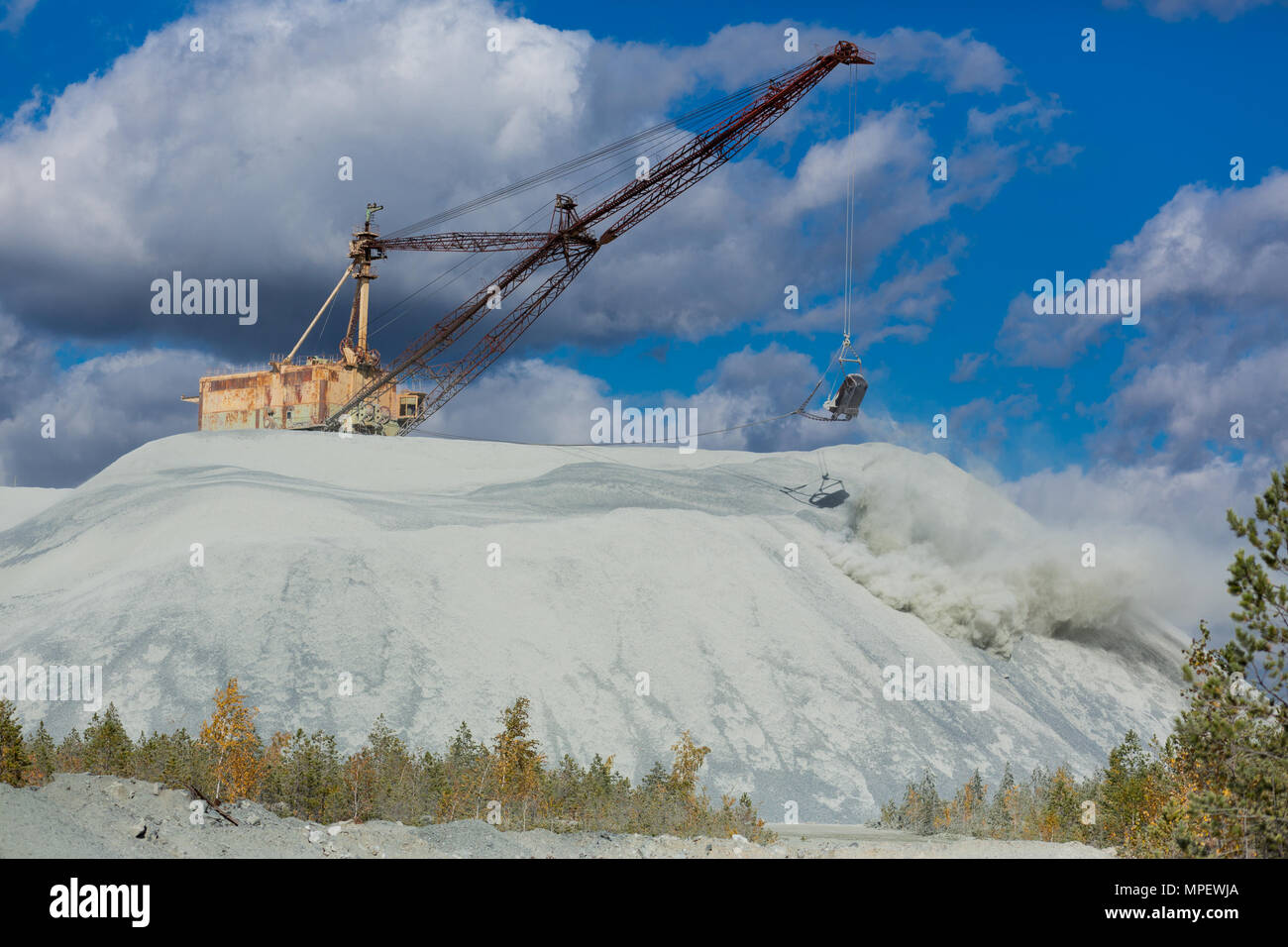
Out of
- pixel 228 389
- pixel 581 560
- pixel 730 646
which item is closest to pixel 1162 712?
pixel 730 646

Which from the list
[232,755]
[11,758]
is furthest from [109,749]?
[11,758]

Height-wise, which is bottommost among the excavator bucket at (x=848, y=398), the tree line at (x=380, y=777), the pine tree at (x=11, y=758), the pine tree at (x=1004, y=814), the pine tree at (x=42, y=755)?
the pine tree at (x=1004, y=814)

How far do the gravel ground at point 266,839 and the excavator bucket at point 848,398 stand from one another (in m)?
17.3

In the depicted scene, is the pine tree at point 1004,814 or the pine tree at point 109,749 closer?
the pine tree at point 109,749

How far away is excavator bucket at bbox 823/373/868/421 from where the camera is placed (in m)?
32.6

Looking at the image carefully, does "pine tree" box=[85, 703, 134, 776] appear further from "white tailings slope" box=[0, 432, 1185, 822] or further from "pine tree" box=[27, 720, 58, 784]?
"white tailings slope" box=[0, 432, 1185, 822]

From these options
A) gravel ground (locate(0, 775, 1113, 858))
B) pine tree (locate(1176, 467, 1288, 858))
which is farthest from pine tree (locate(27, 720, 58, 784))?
pine tree (locate(1176, 467, 1288, 858))

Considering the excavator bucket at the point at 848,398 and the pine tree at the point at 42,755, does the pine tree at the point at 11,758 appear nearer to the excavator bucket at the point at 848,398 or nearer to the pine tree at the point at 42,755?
the pine tree at the point at 42,755

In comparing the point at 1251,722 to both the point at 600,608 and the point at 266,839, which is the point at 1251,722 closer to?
the point at 266,839

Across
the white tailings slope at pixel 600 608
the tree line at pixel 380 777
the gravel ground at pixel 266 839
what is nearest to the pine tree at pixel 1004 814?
the white tailings slope at pixel 600 608

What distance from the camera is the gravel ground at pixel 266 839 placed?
11.2 m

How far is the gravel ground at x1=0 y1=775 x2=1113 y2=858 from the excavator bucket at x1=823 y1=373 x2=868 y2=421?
1729 centimetres

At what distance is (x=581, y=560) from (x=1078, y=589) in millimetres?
16607

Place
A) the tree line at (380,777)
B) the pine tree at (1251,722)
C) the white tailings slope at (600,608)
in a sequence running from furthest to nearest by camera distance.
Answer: the white tailings slope at (600,608), the tree line at (380,777), the pine tree at (1251,722)
